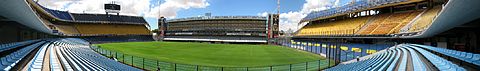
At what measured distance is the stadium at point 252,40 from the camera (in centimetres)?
798

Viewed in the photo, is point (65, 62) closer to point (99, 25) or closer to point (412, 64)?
point (412, 64)

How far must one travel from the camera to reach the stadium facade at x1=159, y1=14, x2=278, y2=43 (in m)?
75.1

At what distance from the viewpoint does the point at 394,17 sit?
2966cm

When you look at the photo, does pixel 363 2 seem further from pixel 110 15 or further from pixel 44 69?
pixel 110 15

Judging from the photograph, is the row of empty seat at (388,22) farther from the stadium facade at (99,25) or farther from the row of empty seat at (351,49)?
the stadium facade at (99,25)

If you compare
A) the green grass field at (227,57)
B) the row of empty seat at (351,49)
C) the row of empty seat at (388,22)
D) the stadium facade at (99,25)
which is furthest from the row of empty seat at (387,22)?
the stadium facade at (99,25)

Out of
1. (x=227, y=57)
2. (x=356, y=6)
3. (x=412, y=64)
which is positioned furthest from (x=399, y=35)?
(x=356, y=6)

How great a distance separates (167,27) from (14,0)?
88.6 m

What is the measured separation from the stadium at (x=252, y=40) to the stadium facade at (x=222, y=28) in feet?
0.83

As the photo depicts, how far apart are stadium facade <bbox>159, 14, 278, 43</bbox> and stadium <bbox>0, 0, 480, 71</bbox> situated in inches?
10.0

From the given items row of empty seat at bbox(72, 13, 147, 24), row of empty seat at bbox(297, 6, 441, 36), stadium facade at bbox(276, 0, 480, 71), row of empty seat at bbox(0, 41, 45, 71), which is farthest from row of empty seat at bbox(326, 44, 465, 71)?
row of empty seat at bbox(72, 13, 147, 24)

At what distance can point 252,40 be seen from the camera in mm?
75062

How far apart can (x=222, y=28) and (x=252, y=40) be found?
9.94 meters

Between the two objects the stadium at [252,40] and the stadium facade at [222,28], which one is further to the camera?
the stadium facade at [222,28]
